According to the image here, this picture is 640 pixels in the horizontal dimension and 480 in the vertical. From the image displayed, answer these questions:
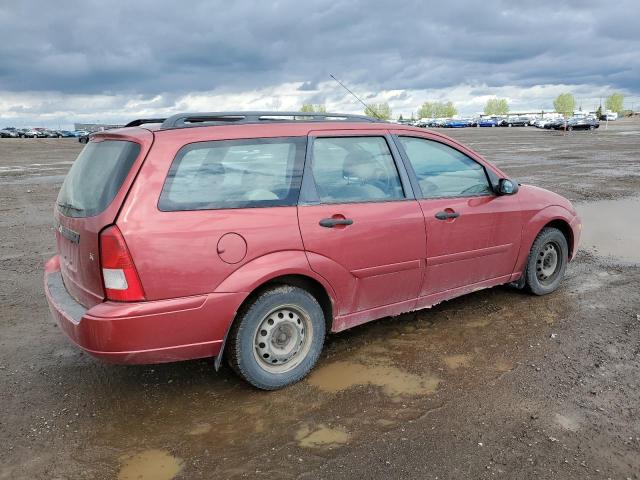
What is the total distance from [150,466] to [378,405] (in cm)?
140

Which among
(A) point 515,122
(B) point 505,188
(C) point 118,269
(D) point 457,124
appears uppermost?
(D) point 457,124

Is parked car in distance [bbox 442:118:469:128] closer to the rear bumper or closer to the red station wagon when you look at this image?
the red station wagon

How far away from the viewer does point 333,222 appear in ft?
12.4

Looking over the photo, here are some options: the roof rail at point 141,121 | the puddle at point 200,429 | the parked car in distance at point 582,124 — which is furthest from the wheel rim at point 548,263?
the parked car in distance at point 582,124

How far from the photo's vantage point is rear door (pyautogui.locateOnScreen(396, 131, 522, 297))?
14.3ft

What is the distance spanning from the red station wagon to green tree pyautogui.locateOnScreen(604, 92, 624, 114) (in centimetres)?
17164

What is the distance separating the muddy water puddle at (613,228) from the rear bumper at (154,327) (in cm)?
546

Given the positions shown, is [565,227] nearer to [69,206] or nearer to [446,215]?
[446,215]

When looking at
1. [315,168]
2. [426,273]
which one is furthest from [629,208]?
[315,168]

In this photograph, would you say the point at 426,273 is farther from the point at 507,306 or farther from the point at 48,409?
the point at 48,409

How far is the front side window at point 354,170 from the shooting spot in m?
3.90

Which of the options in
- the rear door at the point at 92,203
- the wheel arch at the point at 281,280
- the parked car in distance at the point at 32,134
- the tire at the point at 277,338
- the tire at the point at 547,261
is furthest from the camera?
the parked car in distance at the point at 32,134

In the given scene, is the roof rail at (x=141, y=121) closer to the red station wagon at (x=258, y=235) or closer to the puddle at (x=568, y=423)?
the red station wagon at (x=258, y=235)

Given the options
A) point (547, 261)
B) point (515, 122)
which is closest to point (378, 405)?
point (547, 261)
